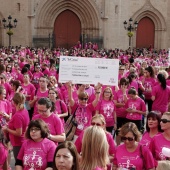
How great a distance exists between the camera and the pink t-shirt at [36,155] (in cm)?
484

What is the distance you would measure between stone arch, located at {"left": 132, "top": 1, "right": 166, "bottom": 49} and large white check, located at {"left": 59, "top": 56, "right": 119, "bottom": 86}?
26911 mm

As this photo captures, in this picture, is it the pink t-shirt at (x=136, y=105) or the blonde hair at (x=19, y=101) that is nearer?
the blonde hair at (x=19, y=101)

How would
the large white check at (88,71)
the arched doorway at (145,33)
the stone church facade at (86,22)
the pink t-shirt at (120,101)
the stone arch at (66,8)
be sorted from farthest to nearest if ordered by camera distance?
the arched doorway at (145,33) → the stone arch at (66,8) → the stone church facade at (86,22) → the pink t-shirt at (120,101) → the large white check at (88,71)

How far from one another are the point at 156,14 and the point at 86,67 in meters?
28.4

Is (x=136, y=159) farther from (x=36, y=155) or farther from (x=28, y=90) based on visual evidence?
(x=28, y=90)

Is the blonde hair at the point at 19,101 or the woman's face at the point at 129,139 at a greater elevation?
the blonde hair at the point at 19,101

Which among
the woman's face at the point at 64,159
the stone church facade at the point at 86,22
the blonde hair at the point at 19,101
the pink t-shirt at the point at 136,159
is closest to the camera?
the woman's face at the point at 64,159

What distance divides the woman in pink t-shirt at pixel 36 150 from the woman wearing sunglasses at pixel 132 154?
94cm

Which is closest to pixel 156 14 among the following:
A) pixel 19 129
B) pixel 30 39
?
pixel 30 39

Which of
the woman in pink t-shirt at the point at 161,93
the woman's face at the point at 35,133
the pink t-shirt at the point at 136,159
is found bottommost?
the pink t-shirt at the point at 136,159

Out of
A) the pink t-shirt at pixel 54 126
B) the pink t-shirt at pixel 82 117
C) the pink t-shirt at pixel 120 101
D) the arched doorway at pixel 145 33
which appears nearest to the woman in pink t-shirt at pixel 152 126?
the pink t-shirt at pixel 54 126

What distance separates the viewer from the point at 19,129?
606 centimetres

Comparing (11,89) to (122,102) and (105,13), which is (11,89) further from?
(105,13)

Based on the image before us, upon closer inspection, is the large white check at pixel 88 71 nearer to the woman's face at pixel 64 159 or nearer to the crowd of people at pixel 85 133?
the crowd of people at pixel 85 133
